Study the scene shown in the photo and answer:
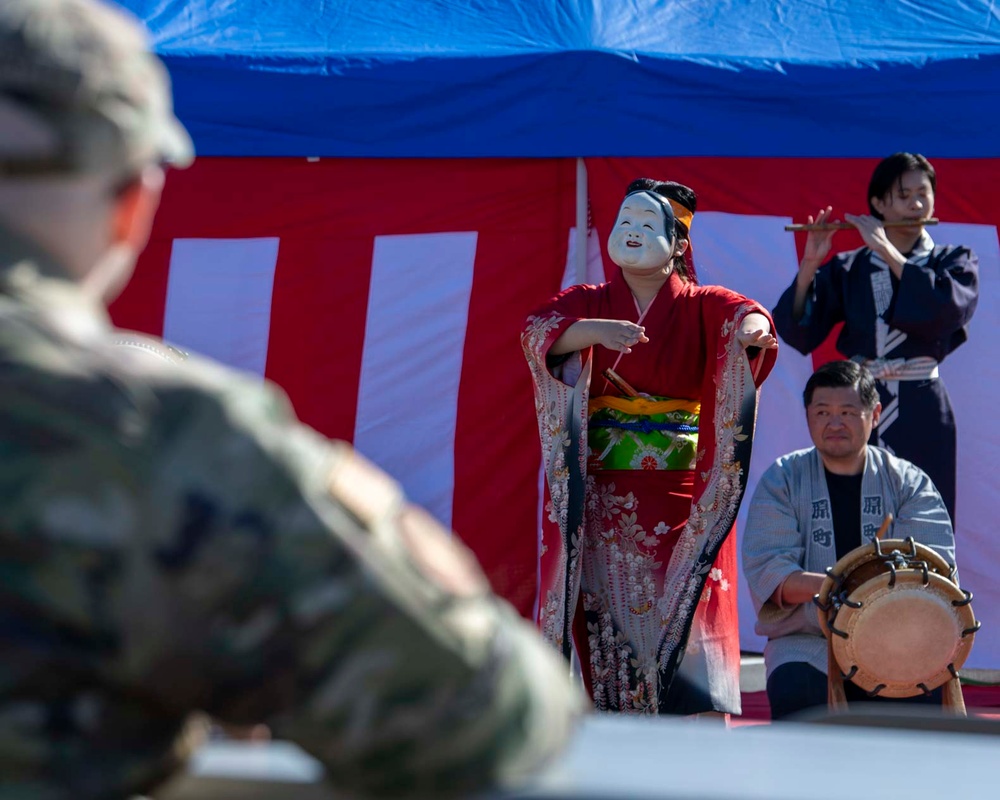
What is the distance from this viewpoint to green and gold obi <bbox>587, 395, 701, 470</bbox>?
362 centimetres

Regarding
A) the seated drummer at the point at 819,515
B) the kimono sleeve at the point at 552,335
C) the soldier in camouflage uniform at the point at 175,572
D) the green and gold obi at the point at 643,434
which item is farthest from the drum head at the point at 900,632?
the soldier in camouflage uniform at the point at 175,572

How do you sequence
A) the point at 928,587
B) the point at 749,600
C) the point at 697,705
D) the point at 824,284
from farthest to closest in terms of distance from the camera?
the point at 749,600, the point at 824,284, the point at 697,705, the point at 928,587

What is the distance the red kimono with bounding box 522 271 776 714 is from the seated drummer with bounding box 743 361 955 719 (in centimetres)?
17

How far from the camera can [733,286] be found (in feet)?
14.8

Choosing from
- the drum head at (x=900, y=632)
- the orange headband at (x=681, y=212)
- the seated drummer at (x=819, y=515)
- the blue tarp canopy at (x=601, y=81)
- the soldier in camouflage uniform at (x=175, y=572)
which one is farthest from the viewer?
the blue tarp canopy at (x=601, y=81)

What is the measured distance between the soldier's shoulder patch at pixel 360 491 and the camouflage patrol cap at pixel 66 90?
219 mm

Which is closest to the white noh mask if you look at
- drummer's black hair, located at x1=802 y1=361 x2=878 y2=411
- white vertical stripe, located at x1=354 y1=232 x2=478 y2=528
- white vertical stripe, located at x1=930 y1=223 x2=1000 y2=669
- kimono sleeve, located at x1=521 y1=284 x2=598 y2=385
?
kimono sleeve, located at x1=521 y1=284 x2=598 y2=385

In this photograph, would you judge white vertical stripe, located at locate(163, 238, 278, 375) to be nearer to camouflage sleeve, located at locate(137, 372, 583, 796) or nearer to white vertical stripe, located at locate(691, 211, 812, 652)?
white vertical stripe, located at locate(691, 211, 812, 652)

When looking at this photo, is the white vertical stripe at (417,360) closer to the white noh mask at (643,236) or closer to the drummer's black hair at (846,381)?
the white noh mask at (643,236)

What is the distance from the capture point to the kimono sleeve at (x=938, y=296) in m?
3.98

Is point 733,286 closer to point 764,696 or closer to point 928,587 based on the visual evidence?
point 764,696

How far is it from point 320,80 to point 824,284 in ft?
5.82

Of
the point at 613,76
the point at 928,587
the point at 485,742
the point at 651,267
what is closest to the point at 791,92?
the point at 613,76

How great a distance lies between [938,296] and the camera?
397 cm
